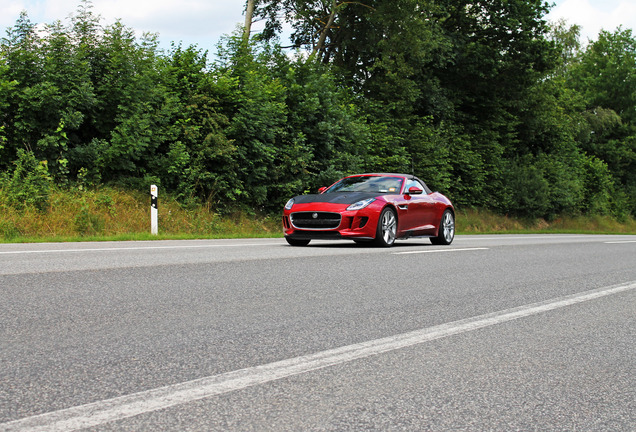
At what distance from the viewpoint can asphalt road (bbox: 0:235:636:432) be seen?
3320 mm

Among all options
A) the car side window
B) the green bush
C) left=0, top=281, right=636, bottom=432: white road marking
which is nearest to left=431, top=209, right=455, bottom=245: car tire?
the car side window

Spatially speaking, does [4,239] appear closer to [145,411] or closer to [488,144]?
[145,411]

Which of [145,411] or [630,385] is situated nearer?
[145,411]

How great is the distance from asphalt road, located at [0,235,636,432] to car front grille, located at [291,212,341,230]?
422cm

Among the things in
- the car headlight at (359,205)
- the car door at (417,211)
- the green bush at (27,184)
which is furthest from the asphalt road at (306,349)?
the green bush at (27,184)

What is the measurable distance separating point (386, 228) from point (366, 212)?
699 mm

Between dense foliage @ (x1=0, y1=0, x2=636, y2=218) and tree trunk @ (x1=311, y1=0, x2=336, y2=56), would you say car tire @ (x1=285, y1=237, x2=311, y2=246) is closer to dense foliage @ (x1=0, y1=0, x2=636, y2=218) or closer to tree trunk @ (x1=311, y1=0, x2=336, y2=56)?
dense foliage @ (x1=0, y1=0, x2=636, y2=218)

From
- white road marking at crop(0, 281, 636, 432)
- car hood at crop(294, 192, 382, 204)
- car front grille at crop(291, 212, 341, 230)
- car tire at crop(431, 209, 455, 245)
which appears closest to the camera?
white road marking at crop(0, 281, 636, 432)

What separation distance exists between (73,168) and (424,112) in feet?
63.9

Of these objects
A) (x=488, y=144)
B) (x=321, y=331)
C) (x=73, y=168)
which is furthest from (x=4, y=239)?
(x=488, y=144)

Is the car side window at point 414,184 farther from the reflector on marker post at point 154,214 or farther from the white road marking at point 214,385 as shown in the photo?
the white road marking at point 214,385

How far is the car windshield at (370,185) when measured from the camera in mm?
14609

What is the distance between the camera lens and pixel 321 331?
5.24m

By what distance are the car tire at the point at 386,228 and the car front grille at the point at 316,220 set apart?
2.90 feet
